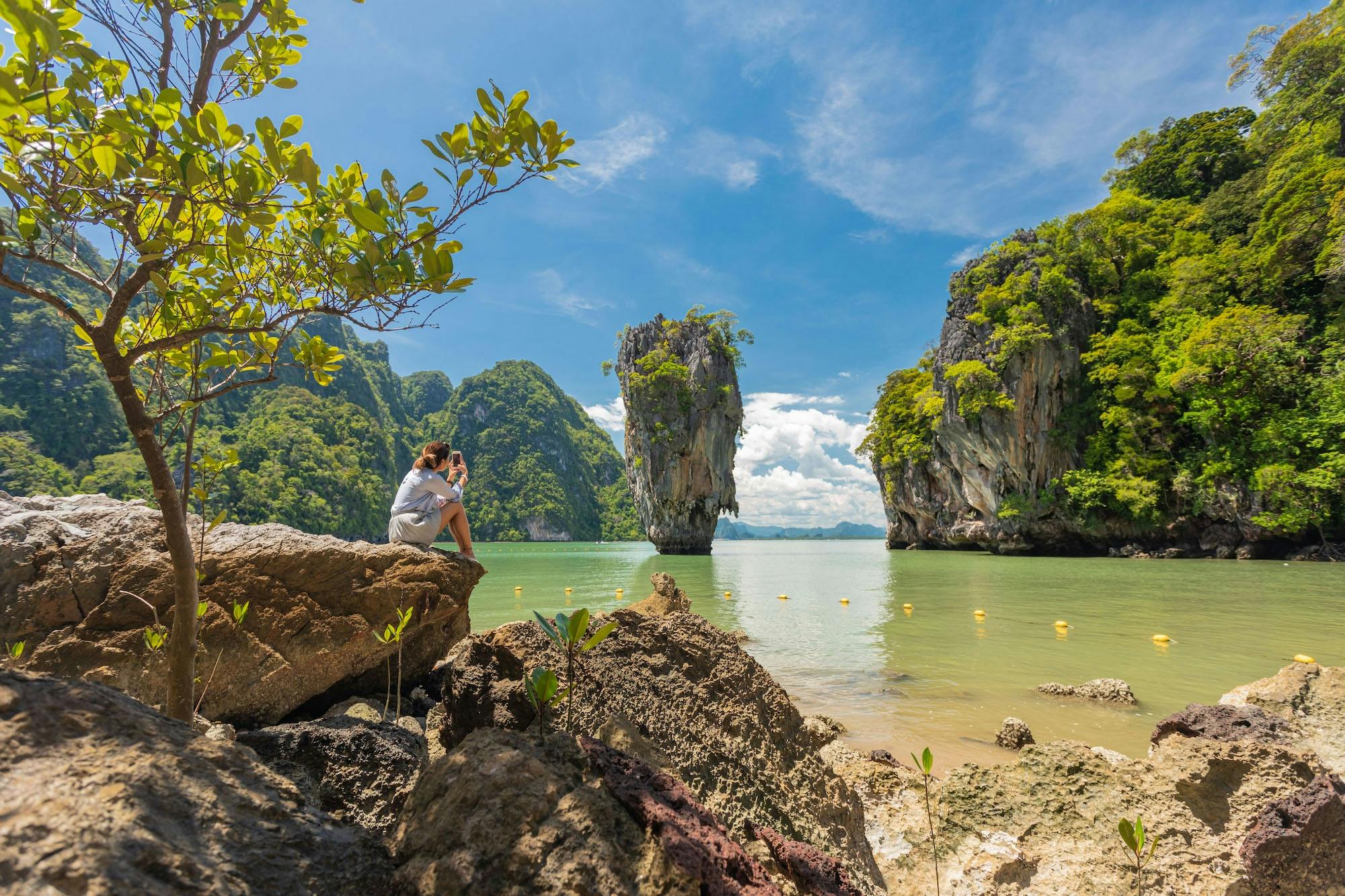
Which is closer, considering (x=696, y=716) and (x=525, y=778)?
(x=525, y=778)

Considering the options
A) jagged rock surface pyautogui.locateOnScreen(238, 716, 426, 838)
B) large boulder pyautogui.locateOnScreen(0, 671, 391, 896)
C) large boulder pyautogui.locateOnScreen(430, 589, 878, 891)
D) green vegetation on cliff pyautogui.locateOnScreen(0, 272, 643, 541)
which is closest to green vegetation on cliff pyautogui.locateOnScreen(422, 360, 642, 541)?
green vegetation on cliff pyautogui.locateOnScreen(0, 272, 643, 541)

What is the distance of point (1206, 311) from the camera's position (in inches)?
827

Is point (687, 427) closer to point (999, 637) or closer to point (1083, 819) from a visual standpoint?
point (999, 637)

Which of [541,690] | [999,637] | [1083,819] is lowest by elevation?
[999,637]

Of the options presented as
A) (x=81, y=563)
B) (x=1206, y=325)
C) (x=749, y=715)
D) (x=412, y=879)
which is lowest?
(x=749, y=715)

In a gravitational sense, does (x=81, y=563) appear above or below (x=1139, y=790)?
above

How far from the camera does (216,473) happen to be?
241 cm

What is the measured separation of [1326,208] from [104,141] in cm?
2849

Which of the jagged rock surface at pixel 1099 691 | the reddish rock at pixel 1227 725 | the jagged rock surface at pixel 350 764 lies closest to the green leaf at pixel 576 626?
the jagged rock surface at pixel 350 764

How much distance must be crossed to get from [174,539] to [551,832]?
1486mm

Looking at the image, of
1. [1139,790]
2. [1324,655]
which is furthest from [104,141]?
[1324,655]

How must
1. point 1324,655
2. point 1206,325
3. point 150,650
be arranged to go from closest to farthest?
1. point 150,650
2. point 1324,655
3. point 1206,325

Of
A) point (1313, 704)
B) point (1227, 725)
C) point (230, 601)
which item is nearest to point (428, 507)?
point (230, 601)

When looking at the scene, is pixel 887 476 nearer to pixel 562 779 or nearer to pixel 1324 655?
pixel 1324 655
